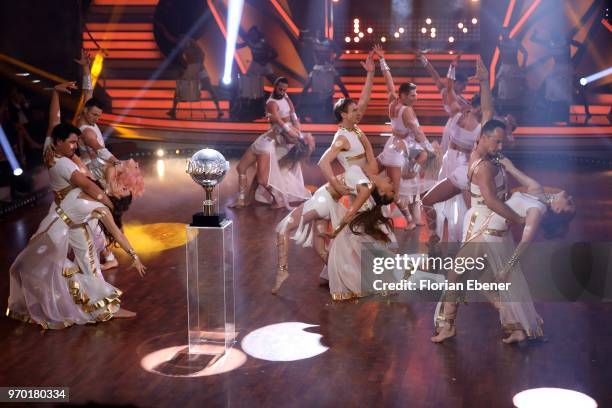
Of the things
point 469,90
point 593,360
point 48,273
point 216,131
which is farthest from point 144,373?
point 469,90

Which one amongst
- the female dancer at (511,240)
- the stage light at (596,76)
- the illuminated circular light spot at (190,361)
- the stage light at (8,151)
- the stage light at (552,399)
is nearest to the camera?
the stage light at (552,399)

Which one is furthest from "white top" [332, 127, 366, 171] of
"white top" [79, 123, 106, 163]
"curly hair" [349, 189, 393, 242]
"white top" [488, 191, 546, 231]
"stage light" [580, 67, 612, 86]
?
"stage light" [580, 67, 612, 86]

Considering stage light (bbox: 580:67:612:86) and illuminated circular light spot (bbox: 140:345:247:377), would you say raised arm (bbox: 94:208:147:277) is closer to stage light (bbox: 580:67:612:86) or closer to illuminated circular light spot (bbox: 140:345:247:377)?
illuminated circular light spot (bbox: 140:345:247:377)

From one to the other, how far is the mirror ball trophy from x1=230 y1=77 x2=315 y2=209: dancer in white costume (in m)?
4.38

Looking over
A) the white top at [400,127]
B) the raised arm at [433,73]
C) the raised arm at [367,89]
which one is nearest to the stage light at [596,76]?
the raised arm at [433,73]

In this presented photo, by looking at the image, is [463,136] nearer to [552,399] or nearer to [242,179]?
[242,179]

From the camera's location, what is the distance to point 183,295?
22.1ft

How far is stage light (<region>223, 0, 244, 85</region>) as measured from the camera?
16.9 metres

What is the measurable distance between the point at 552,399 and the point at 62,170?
3.29 meters

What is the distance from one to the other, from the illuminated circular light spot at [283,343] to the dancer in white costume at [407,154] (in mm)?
2889

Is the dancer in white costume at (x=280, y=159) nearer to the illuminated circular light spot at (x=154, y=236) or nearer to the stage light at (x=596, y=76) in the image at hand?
the illuminated circular light spot at (x=154, y=236)

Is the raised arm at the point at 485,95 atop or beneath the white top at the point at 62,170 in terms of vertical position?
atop

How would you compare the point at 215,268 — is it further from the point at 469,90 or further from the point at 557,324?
the point at 469,90

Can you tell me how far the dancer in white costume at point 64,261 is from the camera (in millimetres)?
5918
